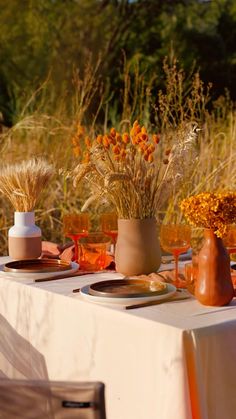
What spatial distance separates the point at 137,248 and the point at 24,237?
1.72 feet

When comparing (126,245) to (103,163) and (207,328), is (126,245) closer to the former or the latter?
(103,163)

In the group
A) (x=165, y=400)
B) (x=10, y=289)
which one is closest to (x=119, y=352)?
(x=165, y=400)

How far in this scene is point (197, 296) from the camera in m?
2.05

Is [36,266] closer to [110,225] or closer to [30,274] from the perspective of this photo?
[30,274]

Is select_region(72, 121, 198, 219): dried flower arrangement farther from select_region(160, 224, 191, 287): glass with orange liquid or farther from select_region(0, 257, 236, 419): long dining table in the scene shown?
select_region(0, 257, 236, 419): long dining table

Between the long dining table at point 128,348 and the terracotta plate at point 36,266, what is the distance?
0.10 meters

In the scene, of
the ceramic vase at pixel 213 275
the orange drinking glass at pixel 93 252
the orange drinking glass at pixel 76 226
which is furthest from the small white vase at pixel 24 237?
the ceramic vase at pixel 213 275

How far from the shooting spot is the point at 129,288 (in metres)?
2.27

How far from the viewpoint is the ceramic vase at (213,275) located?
6.61 feet

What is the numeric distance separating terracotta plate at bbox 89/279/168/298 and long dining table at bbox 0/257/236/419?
0.17ft

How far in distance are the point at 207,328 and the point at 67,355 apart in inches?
22.0

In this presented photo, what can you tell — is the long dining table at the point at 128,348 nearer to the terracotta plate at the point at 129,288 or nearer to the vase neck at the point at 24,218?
the terracotta plate at the point at 129,288

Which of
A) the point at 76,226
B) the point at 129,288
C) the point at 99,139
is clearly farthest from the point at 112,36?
the point at 129,288

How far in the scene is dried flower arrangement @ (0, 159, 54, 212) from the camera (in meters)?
2.73
